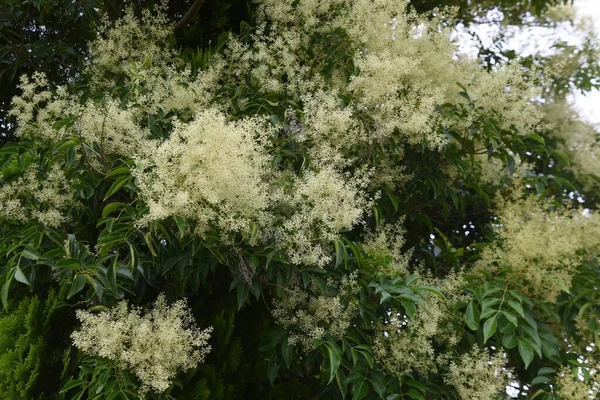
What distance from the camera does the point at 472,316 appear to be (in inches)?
109

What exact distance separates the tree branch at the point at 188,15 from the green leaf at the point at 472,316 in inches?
86.5

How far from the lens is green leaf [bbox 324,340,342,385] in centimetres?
237

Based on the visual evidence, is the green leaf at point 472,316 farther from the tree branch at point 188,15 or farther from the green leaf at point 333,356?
the tree branch at point 188,15

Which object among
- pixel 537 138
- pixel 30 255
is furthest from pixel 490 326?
pixel 30 255

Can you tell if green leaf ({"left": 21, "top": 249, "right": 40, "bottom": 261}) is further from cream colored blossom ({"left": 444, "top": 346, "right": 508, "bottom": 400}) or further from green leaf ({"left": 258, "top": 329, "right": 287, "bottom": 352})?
cream colored blossom ({"left": 444, "top": 346, "right": 508, "bottom": 400})

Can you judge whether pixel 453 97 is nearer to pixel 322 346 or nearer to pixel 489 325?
pixel 489 325

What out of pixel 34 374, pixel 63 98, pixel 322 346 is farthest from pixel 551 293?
pixel 63 98

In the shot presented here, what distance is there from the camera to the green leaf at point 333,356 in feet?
7.79

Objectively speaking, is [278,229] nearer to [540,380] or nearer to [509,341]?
[509,341]

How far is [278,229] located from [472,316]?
956 millimetres

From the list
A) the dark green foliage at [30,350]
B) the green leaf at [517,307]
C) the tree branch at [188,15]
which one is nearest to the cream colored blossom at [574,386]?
the green leaf at [517,307]

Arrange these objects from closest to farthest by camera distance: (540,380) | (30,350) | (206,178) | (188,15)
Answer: (206,178)
(30,350)
(540,380)
(188,15)

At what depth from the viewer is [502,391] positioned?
119 inches

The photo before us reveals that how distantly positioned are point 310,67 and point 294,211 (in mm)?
1133
